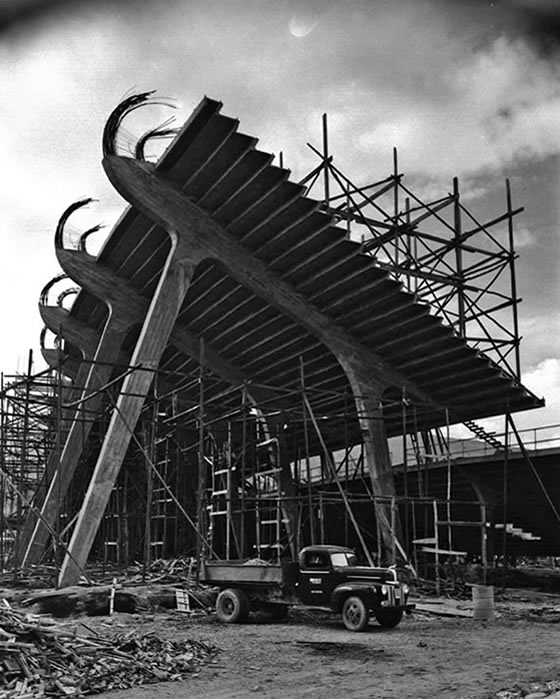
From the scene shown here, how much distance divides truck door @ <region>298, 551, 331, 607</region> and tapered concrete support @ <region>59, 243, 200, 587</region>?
850cm

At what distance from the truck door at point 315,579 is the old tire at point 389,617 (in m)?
1.12

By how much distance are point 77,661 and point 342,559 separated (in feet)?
26.2

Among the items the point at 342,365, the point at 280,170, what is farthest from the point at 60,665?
the point at 342,365

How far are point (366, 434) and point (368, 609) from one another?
12.6 m

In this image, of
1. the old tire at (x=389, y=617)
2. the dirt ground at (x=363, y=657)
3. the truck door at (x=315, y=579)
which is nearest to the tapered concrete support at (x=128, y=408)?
the dirt ground at (x=363, y=657)

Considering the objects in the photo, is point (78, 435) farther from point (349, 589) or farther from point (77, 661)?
point (77, 661)

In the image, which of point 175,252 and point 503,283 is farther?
point 503,283

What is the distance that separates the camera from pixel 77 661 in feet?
35.4

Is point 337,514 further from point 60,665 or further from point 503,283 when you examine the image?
point 60,665

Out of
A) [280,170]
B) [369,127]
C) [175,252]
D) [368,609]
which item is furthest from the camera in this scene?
[175,252]

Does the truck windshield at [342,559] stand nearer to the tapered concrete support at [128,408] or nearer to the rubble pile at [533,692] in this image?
the rubble pile at [533,692]

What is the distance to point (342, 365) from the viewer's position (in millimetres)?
28422

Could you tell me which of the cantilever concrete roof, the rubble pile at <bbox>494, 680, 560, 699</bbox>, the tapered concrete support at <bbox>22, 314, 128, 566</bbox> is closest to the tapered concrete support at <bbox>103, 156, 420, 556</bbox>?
the cantilever concrete roof

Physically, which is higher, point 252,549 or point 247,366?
point 247,366
